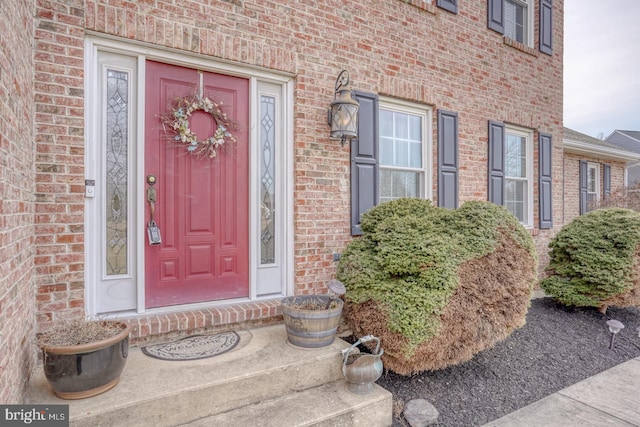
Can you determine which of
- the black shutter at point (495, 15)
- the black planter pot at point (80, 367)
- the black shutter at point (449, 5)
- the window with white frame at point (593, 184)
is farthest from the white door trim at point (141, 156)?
the window with white frame at point (593, 184)

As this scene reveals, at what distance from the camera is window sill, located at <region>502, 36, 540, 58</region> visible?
534cm

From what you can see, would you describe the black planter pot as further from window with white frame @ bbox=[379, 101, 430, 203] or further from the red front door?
window with white frame @ bbox=[379, 101, 430, 203]

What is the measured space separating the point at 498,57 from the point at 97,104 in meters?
5.27

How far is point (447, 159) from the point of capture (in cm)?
458

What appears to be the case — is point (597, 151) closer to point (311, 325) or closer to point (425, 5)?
point (425, 5)

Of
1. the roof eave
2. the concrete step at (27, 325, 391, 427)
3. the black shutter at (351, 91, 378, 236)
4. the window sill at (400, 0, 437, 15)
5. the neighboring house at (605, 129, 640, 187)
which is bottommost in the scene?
the concrete step at (27, 325, 391, 427)

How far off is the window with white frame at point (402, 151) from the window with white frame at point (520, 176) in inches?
81.0

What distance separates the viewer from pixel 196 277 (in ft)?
10.2

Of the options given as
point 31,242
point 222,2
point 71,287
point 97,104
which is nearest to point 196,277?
point 71,287

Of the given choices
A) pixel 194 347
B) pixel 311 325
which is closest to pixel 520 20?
pixel 311 325

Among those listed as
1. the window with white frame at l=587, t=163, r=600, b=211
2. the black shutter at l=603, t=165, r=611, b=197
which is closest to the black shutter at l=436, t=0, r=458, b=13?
the window with white frame at l=587, t=163, r=600, b=211

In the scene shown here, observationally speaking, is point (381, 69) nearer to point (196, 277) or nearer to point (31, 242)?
point (196, 277)

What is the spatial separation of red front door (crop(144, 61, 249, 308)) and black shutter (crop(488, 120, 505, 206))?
11.8ft

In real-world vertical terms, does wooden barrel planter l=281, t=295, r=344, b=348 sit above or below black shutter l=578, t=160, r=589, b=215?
below
